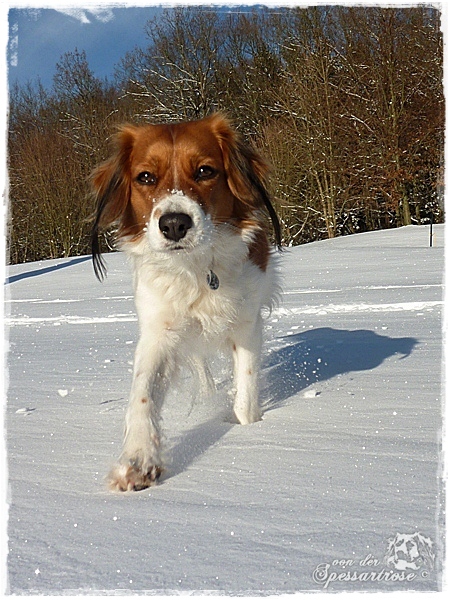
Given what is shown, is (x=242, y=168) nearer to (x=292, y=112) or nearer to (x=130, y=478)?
(x=130, y=478)

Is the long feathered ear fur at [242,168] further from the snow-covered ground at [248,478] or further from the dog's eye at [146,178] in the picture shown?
the snow-covered ground at [248,478]

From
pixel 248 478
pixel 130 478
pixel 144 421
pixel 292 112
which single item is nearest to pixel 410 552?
pixel 248 478

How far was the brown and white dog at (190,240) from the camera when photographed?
2.35m

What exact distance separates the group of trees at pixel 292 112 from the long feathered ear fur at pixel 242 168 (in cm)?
1063

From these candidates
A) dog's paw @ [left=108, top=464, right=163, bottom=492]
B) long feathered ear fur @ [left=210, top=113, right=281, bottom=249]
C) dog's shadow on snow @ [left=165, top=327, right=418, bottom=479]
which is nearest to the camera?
dog's paw @ [left=108, top=464, right=163, bottom=492]

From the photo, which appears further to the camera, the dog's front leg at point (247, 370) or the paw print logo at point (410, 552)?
the dog's front leg at point (247, 370)

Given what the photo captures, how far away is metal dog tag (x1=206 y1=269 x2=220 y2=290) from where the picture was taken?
8.63 ft

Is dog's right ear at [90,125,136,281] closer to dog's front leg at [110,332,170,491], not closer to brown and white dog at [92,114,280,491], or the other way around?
brown and white dog at [92,114,280,491]

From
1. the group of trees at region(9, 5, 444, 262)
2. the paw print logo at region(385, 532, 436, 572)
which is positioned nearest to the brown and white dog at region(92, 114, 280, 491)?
the paw print logo at region(385, 532, 436, 572)

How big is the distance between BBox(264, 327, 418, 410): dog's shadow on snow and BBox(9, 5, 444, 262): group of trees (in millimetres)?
9953

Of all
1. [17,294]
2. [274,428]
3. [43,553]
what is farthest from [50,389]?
[17,294]

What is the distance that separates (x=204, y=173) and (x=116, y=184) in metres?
0.49

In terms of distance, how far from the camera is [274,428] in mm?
2238

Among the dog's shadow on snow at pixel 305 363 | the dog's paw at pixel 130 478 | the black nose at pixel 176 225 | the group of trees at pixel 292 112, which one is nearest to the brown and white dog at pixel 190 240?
the black nose at pixel 176 225
